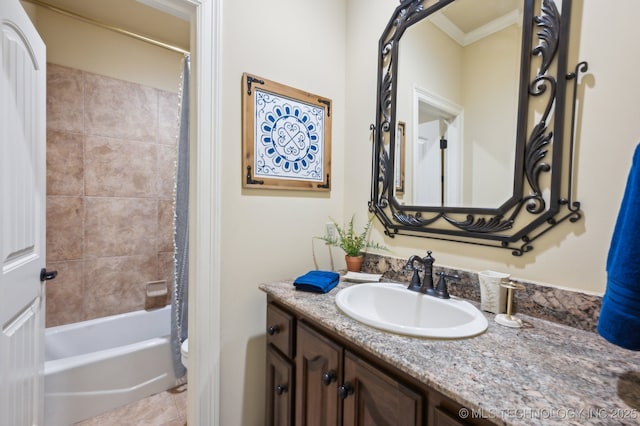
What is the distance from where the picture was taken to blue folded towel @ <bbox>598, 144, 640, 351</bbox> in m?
0.45

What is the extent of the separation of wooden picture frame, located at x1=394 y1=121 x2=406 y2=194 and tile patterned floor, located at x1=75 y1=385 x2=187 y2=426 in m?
1.88

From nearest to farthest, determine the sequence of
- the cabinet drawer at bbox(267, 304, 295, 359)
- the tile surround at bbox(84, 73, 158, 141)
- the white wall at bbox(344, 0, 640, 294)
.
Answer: the white wall at bbox(344, 0, 640, 294) → the cabinet drawer at bbox(267, 304, 295, 359) → the tile surround at bbox(84, 73, 158, 141)

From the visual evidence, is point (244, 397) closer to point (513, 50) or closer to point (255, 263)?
point (255, 263)

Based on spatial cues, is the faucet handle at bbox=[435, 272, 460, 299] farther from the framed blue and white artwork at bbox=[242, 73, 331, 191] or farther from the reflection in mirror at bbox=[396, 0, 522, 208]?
the framed blue and white artwork at bbox=[242, 73, 331, 191]

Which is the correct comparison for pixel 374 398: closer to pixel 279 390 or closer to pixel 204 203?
pixel 279 390

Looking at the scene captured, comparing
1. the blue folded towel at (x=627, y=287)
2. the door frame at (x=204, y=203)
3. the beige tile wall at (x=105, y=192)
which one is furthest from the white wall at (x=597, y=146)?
the beige tile wall at (x=105, y=192)

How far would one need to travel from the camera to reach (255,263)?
1.26 meters

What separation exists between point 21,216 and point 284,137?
44.6 inches

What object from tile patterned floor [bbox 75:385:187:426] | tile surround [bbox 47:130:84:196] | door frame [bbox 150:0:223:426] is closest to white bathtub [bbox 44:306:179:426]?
tile patterned floor [bbox 75:385:187:426]

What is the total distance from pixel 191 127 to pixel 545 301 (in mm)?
1463

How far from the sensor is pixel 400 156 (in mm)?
1275

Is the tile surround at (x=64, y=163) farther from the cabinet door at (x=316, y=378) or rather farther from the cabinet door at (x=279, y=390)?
the cabinet door at (x=316, y=378)

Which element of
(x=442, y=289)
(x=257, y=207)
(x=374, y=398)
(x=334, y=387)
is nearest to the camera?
(x=374, y=398)

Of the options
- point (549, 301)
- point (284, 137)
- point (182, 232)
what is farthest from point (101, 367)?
point (549, 301)
